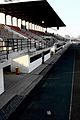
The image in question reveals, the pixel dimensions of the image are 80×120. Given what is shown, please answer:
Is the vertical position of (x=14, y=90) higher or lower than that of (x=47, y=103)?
higher

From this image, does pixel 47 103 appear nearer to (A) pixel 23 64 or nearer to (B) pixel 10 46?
(B) pixel 10 46

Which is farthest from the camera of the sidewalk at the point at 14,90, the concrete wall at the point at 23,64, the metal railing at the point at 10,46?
the concrete wall at the point at 23,64

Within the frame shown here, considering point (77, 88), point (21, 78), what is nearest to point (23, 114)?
point (77, 88)

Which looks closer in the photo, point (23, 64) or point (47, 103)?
point (47, 103)

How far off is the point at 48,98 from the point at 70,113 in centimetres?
371

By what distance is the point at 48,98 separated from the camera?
62.8 feet

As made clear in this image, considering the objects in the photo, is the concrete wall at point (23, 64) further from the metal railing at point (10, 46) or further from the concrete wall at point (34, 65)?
the metal railing at point (10, 46)

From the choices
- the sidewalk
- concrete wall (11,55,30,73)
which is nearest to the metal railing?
concrete wall (11,55,30,73)

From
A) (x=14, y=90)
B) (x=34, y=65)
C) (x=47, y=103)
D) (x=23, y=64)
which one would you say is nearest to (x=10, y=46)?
(x=14, y=90)

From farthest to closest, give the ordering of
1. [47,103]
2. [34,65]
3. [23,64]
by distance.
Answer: [34,65], [23,64], [47,103]

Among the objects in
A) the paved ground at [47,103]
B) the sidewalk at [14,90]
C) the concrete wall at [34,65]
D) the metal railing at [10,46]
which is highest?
the metal railing at [10,46]

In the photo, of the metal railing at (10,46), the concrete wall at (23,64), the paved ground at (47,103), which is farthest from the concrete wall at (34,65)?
the paved ground at (47,103)

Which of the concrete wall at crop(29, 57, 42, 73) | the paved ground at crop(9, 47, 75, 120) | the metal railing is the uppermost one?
the metal railing

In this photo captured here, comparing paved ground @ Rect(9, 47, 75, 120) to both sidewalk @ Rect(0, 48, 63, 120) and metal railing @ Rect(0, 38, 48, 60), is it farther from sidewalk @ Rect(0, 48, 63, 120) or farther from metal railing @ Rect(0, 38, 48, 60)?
metal railing @ Rect(0, 38, 48, 60)
